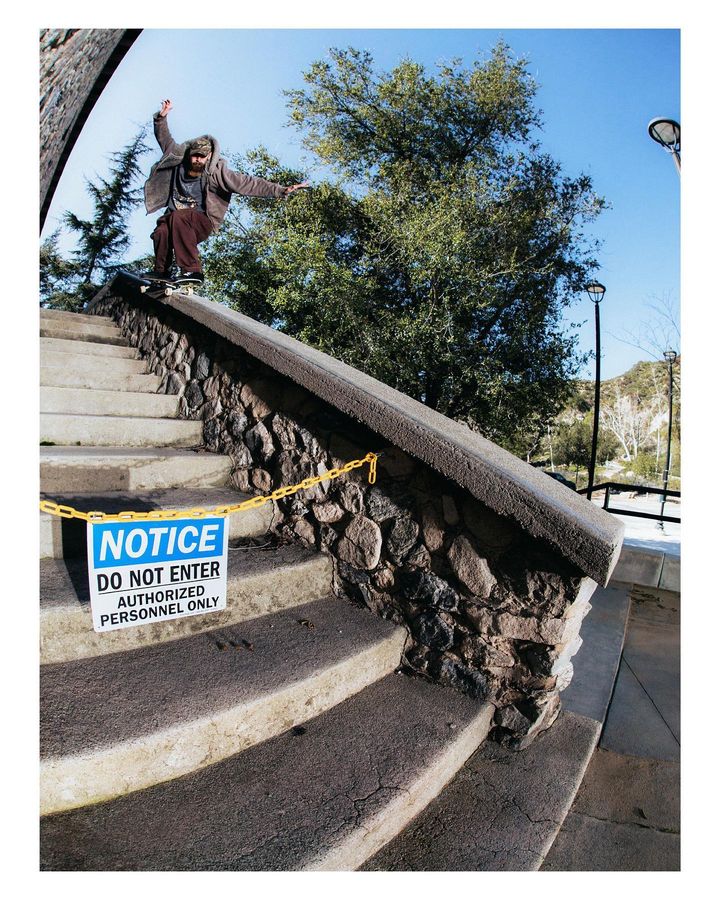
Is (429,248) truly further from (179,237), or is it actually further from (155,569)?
(155,569)

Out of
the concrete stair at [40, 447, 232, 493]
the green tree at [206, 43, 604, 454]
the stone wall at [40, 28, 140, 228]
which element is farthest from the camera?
the green tree at [206, 43, 604, 454]

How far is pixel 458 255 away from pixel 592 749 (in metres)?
9.62

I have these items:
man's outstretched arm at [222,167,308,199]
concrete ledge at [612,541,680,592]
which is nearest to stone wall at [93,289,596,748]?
man's outstretched arm at [222,167,308,199]

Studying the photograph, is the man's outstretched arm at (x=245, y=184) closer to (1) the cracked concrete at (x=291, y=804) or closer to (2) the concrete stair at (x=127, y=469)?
(2) the concrete stair at (x=127, y=469)

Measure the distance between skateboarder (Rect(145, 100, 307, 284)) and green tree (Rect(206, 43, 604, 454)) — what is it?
5.97 m

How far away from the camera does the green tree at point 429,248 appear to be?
10.6 meters

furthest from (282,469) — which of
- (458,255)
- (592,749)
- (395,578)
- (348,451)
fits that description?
(458,255)

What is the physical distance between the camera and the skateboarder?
4457 mm

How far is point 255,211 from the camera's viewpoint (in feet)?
40.1

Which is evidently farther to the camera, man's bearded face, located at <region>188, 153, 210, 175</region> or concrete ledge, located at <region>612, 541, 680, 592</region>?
concrete ledge, located at <region>612, 541, 680, 592</region>

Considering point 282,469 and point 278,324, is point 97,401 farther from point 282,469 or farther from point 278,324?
point 278,324

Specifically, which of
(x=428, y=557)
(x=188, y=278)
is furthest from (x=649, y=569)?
(x=188, y=278)

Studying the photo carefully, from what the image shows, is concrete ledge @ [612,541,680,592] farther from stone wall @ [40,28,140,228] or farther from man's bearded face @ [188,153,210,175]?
stone wall @ [40,28,140,228]

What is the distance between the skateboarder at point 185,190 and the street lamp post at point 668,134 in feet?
13.4
